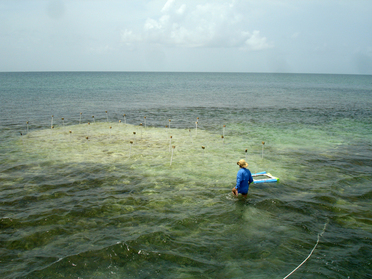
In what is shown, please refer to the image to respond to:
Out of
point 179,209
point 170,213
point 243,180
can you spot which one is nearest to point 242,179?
point 243,180

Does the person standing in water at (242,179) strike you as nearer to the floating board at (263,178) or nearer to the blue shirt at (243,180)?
the blue shirt at (243,180)

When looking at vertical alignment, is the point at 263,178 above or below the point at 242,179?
below

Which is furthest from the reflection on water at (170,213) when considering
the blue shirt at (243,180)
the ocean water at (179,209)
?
the blue shirt at (243,180)

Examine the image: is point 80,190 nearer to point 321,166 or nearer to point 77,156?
point 77,156

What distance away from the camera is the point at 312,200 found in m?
10.9

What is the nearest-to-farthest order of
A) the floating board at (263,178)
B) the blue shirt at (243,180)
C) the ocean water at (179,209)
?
the ocean water at (179,209), the blue shirt at (243,180), the floating board at (263,178)

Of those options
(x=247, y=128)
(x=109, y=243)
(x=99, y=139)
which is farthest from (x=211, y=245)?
(x=247, y=128)

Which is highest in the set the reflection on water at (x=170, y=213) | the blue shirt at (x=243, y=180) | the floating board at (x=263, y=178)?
the blue shirt at (x=243, y=180)

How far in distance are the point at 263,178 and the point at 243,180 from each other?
2795 millimetres

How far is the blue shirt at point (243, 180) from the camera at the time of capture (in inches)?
420

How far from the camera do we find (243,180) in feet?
35.4

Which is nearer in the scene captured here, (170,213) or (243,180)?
(170,213)

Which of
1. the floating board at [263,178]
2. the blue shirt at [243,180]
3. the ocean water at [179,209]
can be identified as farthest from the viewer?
the floating board at [263,178]

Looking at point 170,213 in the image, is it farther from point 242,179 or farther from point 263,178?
point 263,178
